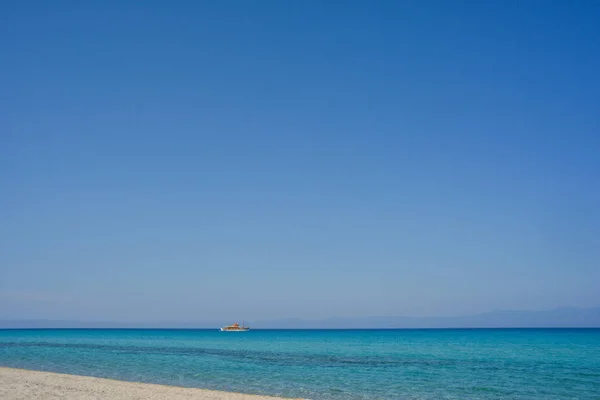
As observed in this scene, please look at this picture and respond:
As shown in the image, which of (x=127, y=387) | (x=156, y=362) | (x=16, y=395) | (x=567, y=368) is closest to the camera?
(x=16, y=395)

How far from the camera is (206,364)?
41.8m

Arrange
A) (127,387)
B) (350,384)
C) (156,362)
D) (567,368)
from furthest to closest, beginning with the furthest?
(156,362), (567,368), (350,384), (127,387)

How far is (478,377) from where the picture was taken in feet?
108

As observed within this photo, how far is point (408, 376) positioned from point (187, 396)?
15400 mm

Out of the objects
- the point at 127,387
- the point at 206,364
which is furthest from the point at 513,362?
the point at 127,387

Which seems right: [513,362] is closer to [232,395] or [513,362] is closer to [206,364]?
[206,364]

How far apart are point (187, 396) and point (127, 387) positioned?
14.9ft

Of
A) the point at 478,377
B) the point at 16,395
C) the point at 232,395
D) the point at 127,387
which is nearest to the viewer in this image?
the point at 16,395

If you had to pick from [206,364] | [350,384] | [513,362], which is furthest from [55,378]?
[513,362]

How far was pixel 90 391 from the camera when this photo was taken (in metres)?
24.7

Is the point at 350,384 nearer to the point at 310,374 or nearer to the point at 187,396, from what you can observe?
the point at 310,374

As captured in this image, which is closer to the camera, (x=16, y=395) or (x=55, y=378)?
(x=16, y=395)

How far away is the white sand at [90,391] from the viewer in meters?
22.9

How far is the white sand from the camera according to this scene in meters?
22.9
